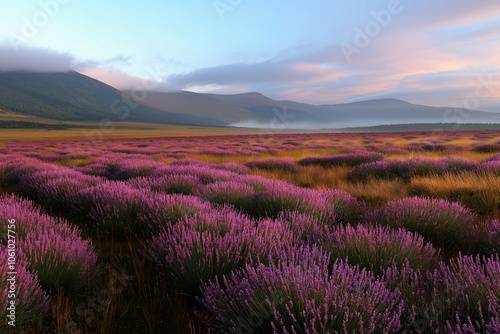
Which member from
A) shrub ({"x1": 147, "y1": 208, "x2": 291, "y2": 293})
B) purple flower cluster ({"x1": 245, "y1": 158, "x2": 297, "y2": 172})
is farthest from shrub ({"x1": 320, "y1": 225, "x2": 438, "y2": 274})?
purple flower cluster ({"x1": 245, "y1": 158, "x2": 297, "y2": 172})

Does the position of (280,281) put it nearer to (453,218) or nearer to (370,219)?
(370,219)

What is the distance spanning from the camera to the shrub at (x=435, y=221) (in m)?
3.55

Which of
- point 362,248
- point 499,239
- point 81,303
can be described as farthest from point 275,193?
point 81,303

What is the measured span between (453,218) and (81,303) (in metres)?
3.80

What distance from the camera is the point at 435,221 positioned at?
362 cm

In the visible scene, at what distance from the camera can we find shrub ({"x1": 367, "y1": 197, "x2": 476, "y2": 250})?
11.6 ft

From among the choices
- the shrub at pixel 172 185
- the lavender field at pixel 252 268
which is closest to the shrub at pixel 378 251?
the lavender field at pixel 252 268

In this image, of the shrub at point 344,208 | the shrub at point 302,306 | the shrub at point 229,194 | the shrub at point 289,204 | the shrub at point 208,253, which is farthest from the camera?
the shrub at point 229,194

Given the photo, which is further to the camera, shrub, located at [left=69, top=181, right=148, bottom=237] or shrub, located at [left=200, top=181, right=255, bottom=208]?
shrub, located at [left=200, top=181, right=255, bottom=208]

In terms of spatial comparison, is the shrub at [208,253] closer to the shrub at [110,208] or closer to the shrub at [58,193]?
the shrub at [110,208]

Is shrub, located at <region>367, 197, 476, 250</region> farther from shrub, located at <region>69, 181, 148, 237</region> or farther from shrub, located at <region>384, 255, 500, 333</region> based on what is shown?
shrub, located at <region>69, 181, 148, 237</region>

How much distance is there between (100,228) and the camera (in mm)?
4016

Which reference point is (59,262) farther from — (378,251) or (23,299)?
(378,251)

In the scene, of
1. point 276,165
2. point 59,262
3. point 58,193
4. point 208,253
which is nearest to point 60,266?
point 59,262
